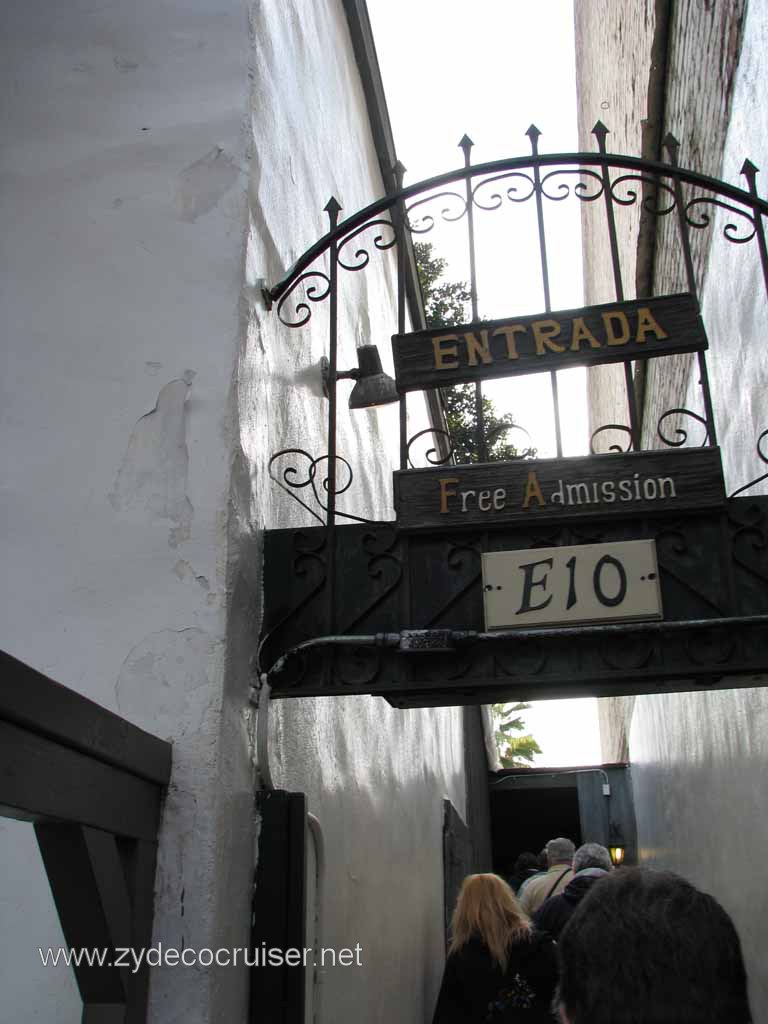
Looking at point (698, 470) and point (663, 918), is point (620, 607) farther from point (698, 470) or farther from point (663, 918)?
point (663, 918)

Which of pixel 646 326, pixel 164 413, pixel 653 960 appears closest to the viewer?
pixel 653 960

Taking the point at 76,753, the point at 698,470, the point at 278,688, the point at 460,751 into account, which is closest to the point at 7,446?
the point at 278,688

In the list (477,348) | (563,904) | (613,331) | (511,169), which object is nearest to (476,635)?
(477,348)

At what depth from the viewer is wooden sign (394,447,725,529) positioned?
2818 mm

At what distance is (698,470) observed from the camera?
9.32 ft

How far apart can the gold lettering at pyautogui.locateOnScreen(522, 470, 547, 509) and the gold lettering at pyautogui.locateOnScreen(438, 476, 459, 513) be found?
0.21 meters

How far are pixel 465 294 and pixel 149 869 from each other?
30.8 ft

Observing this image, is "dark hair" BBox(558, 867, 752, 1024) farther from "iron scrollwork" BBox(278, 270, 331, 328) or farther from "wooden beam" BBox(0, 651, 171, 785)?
"iron scrollwork" BBox(278, 270, 331, 328)

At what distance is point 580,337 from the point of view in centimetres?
310

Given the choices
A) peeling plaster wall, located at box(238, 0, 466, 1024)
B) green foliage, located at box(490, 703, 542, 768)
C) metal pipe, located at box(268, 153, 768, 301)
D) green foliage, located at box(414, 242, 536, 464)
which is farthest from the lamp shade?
green foliage, located at box(490, 703, 542, 768)

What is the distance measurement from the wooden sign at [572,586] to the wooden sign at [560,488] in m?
0.11

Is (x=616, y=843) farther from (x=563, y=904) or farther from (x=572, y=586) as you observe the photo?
(x=572, y=586)

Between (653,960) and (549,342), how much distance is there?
2.16 m

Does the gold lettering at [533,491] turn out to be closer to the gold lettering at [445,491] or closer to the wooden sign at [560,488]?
the wooden sign at [560,488]
